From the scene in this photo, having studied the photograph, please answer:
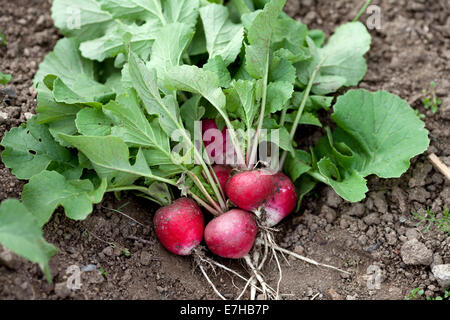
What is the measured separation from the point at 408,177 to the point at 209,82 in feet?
3.70

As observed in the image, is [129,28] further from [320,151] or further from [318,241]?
[318,241]

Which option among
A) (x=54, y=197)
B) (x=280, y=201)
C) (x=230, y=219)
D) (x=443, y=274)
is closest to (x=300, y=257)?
(x=280, y=201)

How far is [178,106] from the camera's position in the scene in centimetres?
244

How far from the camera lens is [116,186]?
2.31m

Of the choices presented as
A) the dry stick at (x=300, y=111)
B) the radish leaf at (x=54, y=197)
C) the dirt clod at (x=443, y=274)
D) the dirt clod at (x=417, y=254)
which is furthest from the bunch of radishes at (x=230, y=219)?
the dirt clod at (x=443, y=274)

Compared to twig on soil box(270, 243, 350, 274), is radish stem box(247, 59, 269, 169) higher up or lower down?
higher up

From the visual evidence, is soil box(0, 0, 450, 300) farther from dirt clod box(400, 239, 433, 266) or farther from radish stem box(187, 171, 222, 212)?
radish stem box(187, 171, 222, 212)

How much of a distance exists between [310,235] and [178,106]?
892 mm

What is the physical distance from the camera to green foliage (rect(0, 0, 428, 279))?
7.18 ft

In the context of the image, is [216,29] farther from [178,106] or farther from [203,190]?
[203,190]

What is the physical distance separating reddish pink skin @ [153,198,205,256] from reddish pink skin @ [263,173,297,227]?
1.08ft

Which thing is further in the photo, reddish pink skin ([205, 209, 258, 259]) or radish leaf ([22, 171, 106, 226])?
reddish pink skin ([205, 209, 258, 259])

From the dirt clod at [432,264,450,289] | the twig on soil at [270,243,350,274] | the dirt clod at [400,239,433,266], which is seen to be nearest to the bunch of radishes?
the twig on soil at [270,243,350,274]

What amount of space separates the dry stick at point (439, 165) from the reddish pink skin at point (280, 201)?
706 millimetres
